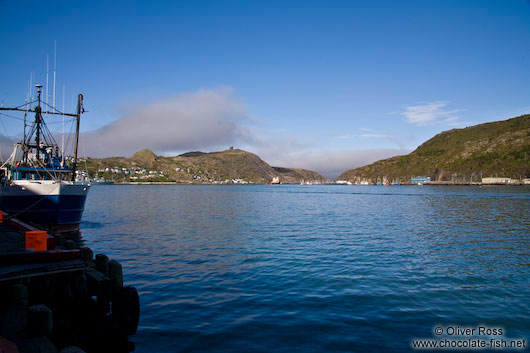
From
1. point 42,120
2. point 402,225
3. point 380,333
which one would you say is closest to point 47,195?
point 42,120

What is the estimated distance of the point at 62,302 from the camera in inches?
459

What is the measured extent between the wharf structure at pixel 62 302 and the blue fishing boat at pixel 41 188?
2111cm

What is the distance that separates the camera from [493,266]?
818 inches

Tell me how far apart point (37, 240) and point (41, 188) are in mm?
23441

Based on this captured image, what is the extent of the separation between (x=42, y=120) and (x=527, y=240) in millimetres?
54287

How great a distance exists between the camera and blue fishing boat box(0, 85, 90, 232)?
109 ft

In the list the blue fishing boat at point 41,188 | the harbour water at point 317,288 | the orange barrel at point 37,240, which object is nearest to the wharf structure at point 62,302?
the orange barrel at point 37,240

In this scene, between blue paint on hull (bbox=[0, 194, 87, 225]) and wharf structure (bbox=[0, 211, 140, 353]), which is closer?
wharf structure (bbox=[0, 211, 140, 353])

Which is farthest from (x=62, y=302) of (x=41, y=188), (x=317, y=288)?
(x=41, y=188)

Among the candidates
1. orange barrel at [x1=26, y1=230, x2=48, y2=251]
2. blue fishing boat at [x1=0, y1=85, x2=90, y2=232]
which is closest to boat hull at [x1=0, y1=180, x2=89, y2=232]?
blue fishing boat at [x1=0, y1=85, x2=90, y2=232]

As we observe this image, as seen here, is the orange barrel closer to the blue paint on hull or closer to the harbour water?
the harbour water

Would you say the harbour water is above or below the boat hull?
below

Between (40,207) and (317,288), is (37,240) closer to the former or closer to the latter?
(317,288)

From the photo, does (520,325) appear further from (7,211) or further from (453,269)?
(7,211)
